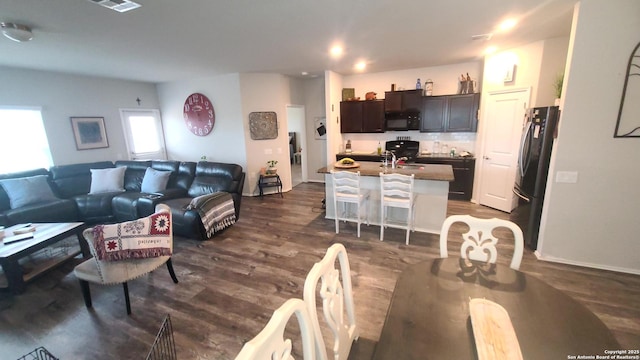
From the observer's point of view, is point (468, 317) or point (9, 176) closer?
point (468, 317)

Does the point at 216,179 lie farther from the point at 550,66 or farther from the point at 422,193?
the point at 550,66

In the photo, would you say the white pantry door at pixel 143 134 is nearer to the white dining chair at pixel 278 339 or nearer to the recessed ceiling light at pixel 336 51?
the recessed ceiling light at pixel 336 51

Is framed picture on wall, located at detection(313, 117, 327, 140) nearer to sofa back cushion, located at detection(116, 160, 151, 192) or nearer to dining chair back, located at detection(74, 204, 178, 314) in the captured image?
sofa back cushion, located at detection(116, 160, 151, 192)

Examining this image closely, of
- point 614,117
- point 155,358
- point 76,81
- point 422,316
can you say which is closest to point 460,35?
point 614,117

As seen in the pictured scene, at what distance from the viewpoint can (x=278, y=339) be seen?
76 cm

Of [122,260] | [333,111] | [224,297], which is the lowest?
[224,297]

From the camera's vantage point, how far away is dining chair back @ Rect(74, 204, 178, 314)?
220 centimetres

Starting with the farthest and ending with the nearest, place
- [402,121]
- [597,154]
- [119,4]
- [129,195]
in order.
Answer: [402,121] → [129,195] → [597,154] → [119,4]

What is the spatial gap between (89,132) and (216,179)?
10.7 ft

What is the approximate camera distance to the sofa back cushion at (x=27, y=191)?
12.4 ft

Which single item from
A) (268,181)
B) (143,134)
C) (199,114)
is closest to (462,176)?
(268,181)

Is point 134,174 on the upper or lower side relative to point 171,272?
upper

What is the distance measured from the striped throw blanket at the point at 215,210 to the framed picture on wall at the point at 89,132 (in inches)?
136

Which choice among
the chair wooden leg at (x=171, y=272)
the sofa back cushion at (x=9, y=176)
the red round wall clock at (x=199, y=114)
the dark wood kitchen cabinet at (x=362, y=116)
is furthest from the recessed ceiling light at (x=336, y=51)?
the sofa back cushion at (x=9, y=176)
